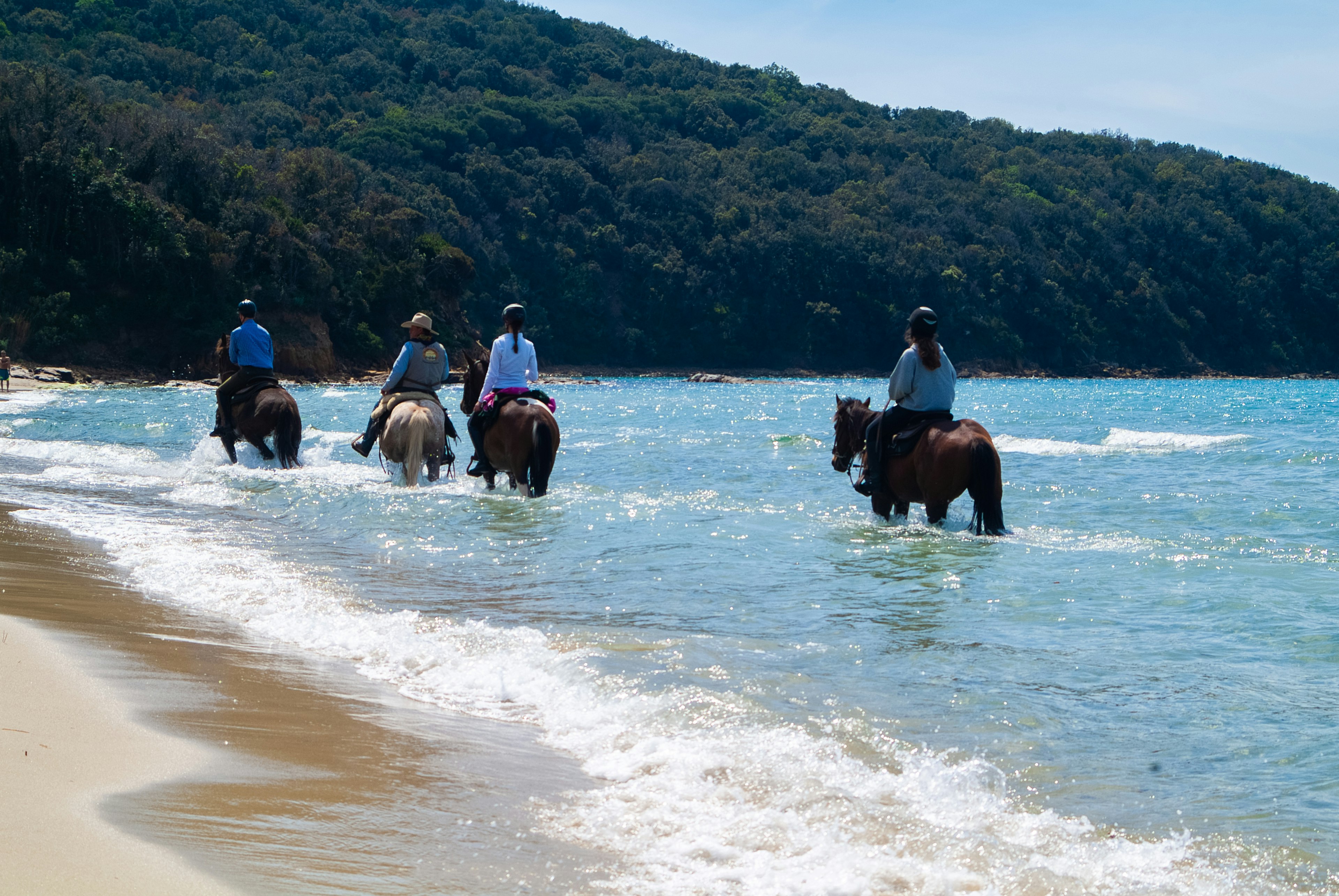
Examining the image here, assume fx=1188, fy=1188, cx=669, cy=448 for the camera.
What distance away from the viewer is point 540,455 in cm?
1195

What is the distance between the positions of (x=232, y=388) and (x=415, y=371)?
10.8 feet

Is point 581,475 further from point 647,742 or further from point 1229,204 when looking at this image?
point 1229,204

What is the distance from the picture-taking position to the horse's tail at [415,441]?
13195 millimetres

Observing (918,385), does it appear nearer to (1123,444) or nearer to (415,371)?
(415,371)

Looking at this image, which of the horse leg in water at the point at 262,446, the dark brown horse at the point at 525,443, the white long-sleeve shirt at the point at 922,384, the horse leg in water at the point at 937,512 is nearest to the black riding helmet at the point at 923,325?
the white long-sleeve shirt at the point at 922,384

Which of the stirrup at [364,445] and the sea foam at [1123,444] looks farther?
the sea foam at [1123,444]

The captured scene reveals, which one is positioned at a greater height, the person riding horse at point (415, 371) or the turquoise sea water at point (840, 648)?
the person riding horse at point (415, 371)

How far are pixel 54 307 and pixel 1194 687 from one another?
5770cm

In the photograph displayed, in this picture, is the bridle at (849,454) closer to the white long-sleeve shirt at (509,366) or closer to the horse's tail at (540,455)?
the horse's tail at (540,455)

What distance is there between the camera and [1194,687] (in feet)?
17.3

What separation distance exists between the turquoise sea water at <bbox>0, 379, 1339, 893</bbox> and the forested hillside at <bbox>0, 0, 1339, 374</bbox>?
1944 inches

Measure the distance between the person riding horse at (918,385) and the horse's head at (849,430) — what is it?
2.26 feet

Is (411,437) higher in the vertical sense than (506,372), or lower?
lower

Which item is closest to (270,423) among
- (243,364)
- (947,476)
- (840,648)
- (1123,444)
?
(243,364)
